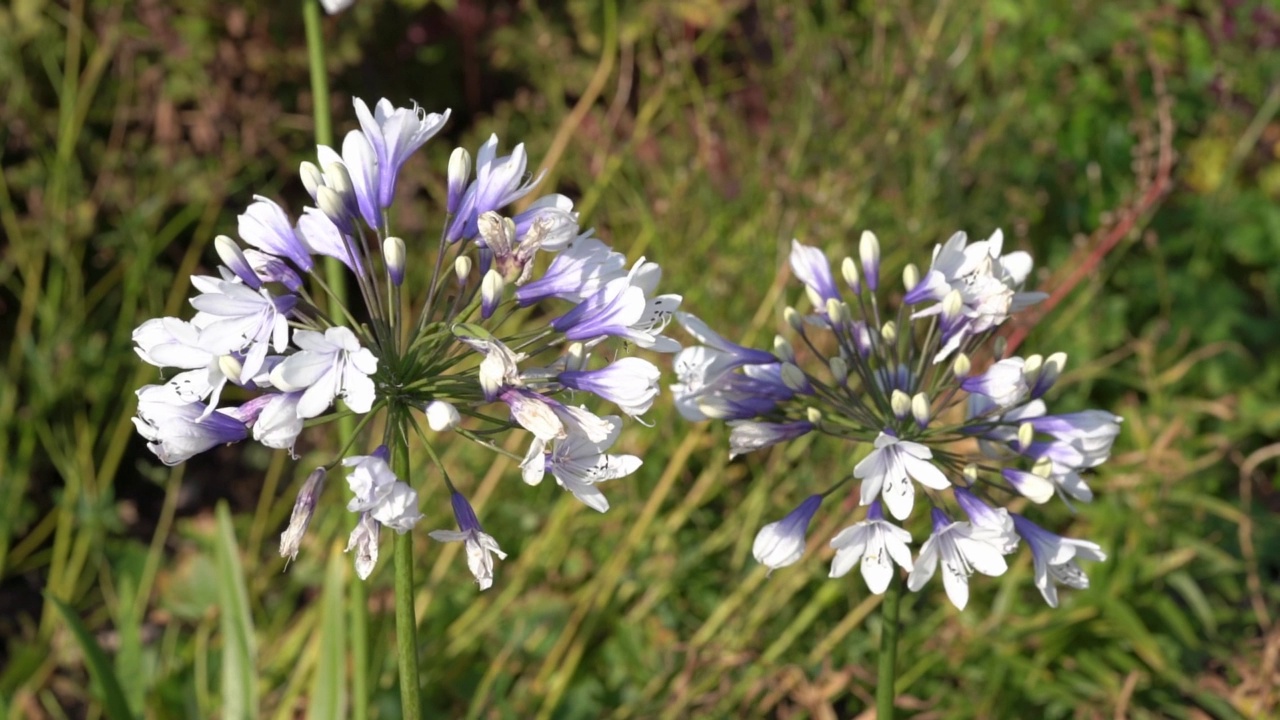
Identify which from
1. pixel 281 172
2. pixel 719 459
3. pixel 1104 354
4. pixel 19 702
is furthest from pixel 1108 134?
pixel 19 702

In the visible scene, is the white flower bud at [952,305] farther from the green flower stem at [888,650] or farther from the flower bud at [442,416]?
the flower bud at [442,416]

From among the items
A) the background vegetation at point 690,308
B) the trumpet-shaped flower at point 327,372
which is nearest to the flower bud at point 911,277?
the trumpet-shaped flower at point 327,372

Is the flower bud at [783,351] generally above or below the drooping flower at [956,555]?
above

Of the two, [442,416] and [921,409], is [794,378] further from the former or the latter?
[442,416]

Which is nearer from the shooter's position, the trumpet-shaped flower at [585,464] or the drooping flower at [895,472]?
the trumpet-shaped flower at [585,464]

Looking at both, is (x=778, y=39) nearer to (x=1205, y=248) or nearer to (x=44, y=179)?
(x=1205, y=248)

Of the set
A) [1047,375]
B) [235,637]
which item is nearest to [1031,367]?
[1047,375]

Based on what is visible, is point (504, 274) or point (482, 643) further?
point (482, 643)
